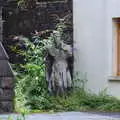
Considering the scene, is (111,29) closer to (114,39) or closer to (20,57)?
(114,39)

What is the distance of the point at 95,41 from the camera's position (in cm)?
1266

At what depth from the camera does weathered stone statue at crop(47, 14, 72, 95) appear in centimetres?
1209

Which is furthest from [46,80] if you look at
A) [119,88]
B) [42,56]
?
[119,88]

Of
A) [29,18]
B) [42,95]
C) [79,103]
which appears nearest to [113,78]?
[79,103]

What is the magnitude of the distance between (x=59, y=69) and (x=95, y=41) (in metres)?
1.17

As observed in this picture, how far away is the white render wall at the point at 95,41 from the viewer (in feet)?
41.0

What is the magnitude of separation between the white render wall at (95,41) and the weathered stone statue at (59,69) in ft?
1.96

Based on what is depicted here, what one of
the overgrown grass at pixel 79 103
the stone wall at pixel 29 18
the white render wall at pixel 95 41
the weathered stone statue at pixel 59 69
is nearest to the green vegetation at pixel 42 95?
the overgrown grass at pixel 79 103

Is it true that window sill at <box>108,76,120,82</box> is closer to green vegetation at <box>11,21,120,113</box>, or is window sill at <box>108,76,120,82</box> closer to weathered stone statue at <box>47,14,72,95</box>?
green vegetation at <box>11,21,120,113</box>

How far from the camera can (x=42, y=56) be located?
12430 mm

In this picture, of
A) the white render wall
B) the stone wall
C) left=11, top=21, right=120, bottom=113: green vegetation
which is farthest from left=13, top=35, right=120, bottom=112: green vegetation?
the stone wall

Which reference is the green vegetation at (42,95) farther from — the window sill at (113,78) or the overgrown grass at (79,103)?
the window sill at (113,78)

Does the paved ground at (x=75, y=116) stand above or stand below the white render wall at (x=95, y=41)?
below

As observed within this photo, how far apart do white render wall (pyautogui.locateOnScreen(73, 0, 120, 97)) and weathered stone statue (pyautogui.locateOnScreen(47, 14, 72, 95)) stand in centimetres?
60
